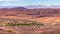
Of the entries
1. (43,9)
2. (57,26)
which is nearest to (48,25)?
(57,26)

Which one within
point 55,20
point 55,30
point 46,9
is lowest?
point 55,30

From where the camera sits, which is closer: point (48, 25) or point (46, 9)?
point (48, 25)

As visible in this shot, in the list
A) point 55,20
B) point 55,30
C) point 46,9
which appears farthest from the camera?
point 46,9

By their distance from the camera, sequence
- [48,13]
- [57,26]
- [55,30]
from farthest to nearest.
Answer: [48,13] < [57,26] < [55,30]

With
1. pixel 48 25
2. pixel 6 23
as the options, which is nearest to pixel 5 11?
pixel 6 23

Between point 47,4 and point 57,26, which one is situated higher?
point 47,4

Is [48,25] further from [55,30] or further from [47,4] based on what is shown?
[47,4]
